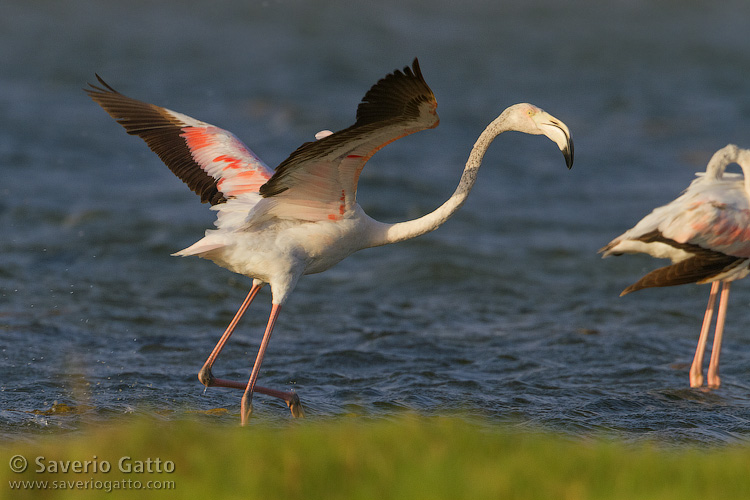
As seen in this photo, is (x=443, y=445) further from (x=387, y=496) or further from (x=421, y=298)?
(x=421, y=298)

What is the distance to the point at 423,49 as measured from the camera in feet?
82.8

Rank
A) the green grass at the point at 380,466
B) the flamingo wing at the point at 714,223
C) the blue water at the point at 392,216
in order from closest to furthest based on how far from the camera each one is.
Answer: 1. the green grass at the point at 380,466
2. the flamingo wing at the point at 714,223
3. the blue water at the point at 392,216

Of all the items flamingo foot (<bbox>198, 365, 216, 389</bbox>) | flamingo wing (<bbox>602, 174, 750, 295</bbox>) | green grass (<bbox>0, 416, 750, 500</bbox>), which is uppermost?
flamingo wing (<bbox>602, 174, 750, 295</bbox>)

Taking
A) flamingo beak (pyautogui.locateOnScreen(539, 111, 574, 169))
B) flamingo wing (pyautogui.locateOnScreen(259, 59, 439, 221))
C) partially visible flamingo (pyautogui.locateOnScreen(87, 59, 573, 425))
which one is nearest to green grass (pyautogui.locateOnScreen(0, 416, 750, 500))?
flamingo wing (pyautogui.locateOnScreen(259, 59, 439, 221))

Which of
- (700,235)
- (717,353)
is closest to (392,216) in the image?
(717,353)

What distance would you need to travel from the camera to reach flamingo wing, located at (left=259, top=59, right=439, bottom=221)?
523cm

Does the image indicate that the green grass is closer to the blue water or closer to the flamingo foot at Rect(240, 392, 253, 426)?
the flamingo foot at Rect(240, 392, 253, 426)

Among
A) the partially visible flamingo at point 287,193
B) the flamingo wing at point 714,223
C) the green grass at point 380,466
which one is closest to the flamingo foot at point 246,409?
the partially visible flamingo at point 287,193

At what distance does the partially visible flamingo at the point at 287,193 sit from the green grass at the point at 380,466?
6.38 feet

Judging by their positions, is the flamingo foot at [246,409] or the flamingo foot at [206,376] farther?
the flamingo foot at [206,376]

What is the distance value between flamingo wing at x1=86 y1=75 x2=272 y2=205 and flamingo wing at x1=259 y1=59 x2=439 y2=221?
709 millimetres

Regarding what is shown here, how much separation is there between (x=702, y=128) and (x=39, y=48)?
51.2ft

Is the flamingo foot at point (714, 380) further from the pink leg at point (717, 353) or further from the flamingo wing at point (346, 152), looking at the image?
the flamingo wing at point (346, 152)

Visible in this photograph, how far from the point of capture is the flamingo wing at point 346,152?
5230 mm
